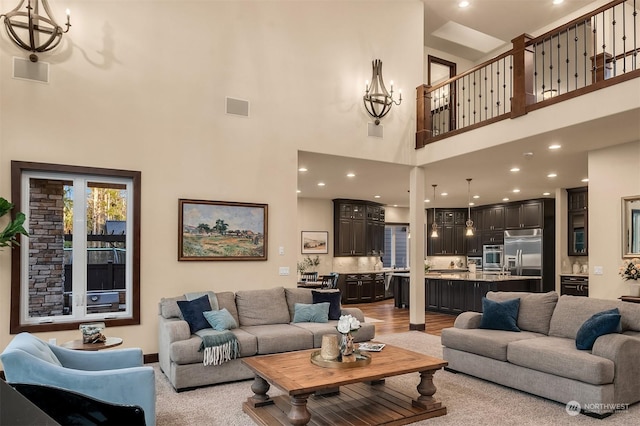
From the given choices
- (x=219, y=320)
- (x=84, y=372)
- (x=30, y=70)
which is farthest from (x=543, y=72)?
(x=30, y=70)

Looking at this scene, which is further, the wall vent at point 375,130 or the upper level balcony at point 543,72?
the wall vent at point 375,130

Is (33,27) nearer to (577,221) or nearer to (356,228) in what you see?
(356,228)

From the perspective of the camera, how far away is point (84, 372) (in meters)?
2.80

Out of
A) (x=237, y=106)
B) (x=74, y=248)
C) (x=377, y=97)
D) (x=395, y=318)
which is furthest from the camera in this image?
(x=395, y=318)

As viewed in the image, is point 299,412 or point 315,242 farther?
point 315,242

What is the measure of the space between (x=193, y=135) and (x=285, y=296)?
246cm

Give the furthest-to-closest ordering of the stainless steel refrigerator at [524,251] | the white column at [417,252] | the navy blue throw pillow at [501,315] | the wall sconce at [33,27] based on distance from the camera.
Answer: the stainless steel refrigerator at [524,251] → the white column at [417,252] → the navy blue throw pillow at [501,315] → the wall sconce at [33,27]

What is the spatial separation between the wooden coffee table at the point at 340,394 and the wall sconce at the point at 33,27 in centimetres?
407

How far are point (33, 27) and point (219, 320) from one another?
12.4 feet

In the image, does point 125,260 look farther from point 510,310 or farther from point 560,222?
point 560,222

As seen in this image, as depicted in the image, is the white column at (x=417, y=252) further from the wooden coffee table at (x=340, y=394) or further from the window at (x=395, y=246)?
the window at (x=395, y=246)

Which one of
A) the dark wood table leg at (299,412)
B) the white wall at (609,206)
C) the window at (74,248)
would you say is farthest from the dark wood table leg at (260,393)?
the white wall at (609,206)

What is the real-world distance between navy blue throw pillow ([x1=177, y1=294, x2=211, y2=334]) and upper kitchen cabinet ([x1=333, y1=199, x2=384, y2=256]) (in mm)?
6933

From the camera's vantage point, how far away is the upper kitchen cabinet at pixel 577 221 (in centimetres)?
968
